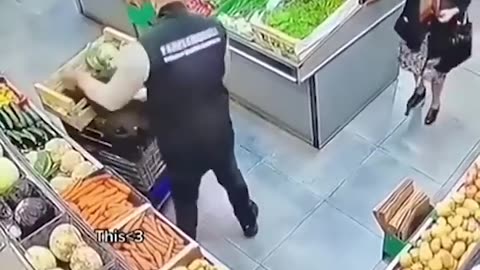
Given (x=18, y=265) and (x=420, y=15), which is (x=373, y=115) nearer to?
(x=420, y=15)

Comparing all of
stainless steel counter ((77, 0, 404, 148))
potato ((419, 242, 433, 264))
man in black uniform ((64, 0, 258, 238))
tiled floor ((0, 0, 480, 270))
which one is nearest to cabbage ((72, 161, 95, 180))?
man in black uniform ((64, 0, 258, 238))

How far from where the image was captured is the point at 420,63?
4.66 m

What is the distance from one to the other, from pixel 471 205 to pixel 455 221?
0.37 ft

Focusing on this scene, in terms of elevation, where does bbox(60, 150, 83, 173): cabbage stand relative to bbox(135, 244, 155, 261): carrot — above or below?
above

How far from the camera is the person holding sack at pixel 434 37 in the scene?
4.35 metres

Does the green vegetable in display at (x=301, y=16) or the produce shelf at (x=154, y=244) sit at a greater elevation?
the produce shelf at (x=154, y=244)

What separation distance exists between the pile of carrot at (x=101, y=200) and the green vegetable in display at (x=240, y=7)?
1523 millimetres

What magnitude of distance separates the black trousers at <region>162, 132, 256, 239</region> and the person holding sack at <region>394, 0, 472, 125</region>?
129 centimetres

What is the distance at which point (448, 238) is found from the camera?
10.2ft

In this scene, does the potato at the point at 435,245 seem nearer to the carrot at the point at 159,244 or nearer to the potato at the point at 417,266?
the potato at the point at 417,266

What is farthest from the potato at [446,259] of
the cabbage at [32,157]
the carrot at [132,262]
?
the cabbage at [32,157]

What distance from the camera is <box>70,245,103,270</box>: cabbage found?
321 centimetres

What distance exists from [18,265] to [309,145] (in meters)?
1.89

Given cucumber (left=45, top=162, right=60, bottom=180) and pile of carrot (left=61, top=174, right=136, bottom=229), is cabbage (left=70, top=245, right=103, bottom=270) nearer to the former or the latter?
pile of carrot (left=61, top=174, right=136, bottom=229)
